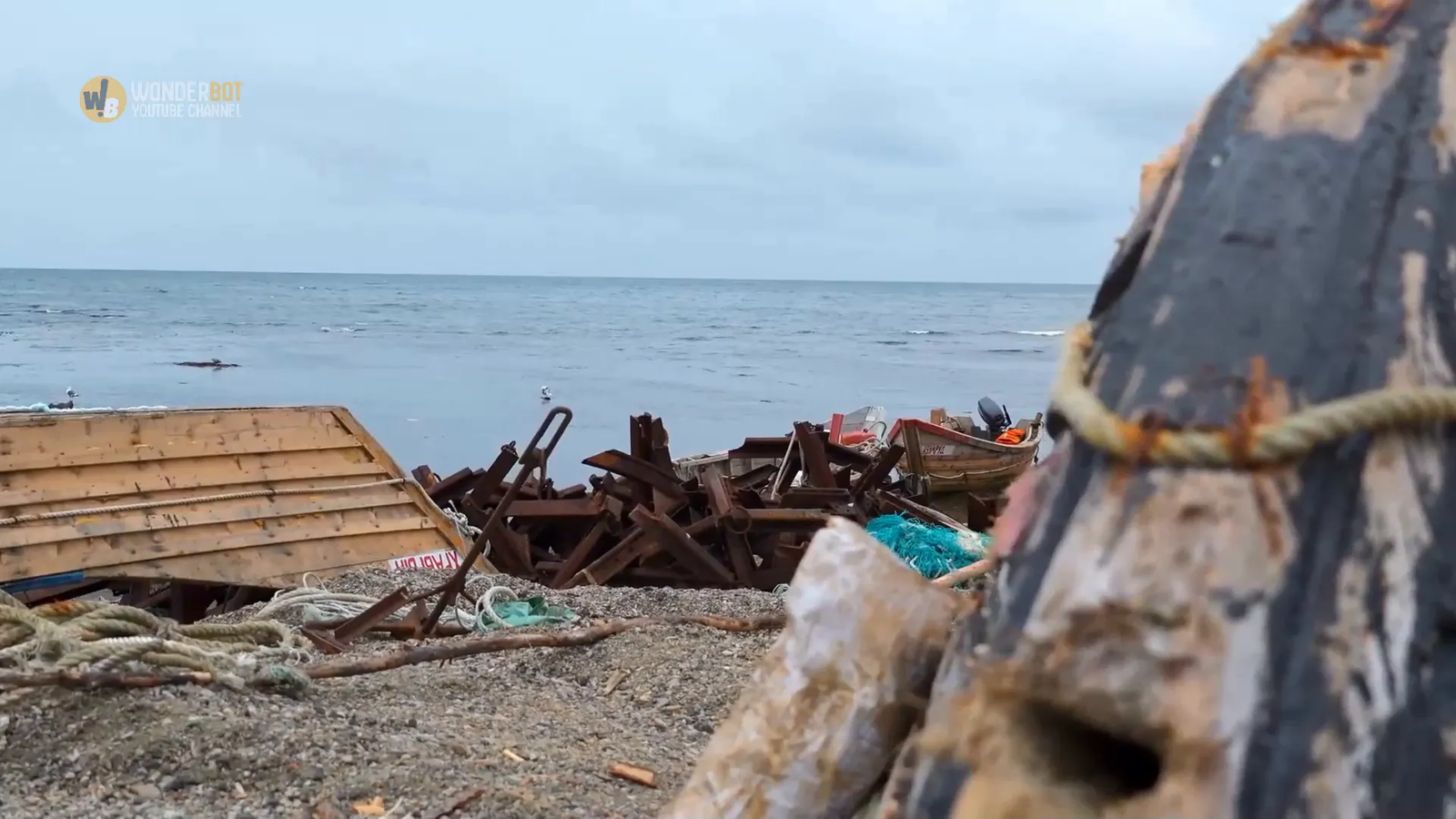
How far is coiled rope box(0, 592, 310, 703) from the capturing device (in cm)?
379

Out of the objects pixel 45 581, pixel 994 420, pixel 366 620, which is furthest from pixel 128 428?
pixel 994 420

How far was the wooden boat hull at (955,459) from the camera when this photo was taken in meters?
16.5

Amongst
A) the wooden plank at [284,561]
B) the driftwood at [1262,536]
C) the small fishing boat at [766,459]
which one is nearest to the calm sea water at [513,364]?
the driftwood at [1262,536]

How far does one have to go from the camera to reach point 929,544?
914 cm

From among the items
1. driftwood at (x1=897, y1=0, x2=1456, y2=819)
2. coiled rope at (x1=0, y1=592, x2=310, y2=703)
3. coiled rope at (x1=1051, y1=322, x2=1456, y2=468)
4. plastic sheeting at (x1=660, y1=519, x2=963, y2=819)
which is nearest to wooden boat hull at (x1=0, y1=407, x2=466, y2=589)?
coiled rope at (x1=0, y1=592, x2=310, y2=703)

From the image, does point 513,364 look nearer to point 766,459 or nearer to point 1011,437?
point 1011,437

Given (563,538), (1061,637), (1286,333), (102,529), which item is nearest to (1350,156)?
(1286,333)

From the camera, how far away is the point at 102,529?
686cm

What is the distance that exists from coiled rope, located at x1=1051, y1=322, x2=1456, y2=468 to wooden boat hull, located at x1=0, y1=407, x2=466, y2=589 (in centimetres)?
680

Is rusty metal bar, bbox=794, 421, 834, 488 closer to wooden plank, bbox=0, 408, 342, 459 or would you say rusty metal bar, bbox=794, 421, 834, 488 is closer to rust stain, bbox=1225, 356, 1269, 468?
wooden plank, bbox=0, 408, 342, 459

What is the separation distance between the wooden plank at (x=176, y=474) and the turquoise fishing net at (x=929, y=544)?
13.1ft

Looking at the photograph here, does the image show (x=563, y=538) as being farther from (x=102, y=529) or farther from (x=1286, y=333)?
(x=1286, y=333)

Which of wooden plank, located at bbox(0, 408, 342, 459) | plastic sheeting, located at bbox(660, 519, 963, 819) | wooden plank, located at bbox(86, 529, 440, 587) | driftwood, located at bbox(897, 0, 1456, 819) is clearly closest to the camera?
driftwood, located at bbox(897, 0, 1456, 819)

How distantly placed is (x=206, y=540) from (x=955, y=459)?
39.6 feet
